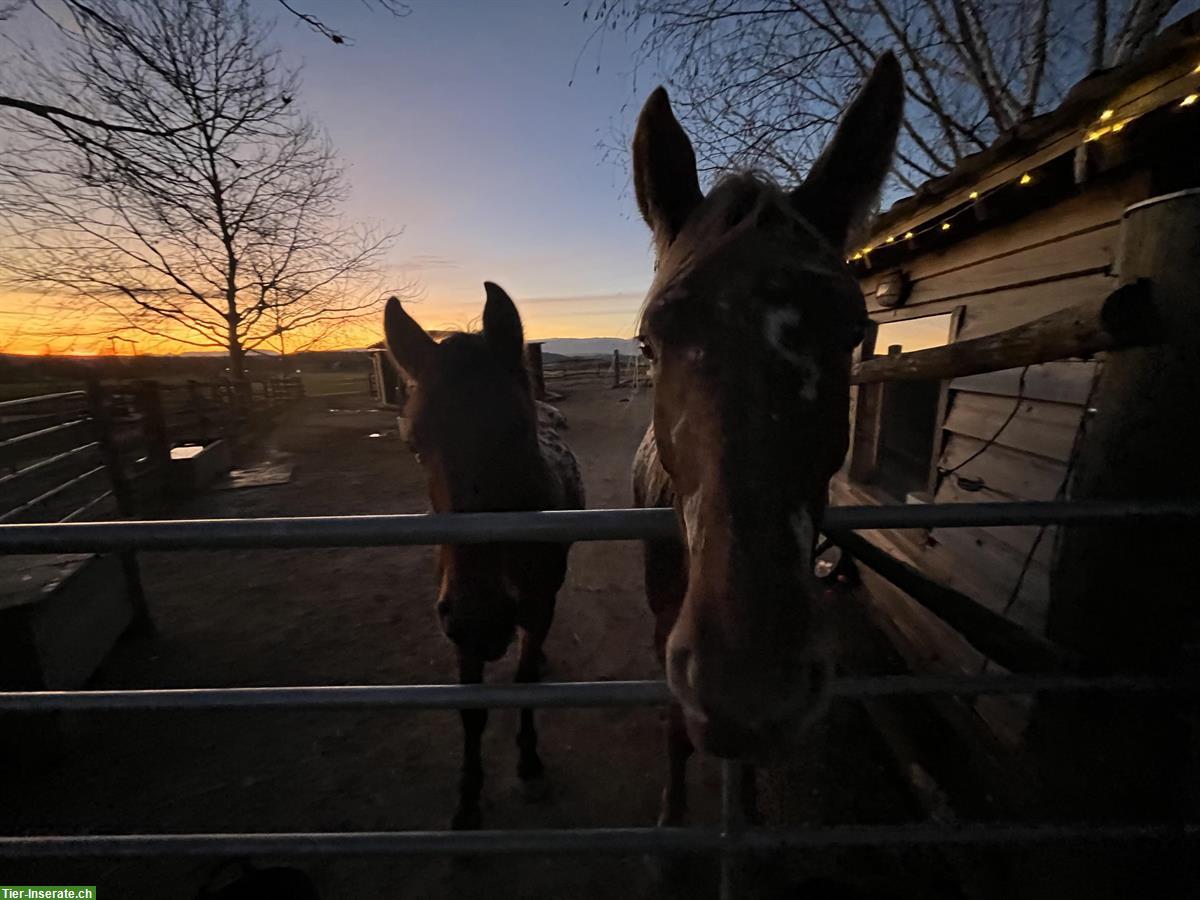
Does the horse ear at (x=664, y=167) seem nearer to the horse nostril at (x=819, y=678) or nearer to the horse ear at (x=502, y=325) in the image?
the horse ear at (x=502, y=325)

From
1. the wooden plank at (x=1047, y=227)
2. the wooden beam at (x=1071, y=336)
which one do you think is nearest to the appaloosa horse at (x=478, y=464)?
the wooden beam at (x=1071, y=336)

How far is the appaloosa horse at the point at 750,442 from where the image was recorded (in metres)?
0.99

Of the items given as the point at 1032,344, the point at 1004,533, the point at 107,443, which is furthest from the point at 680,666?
the point at 107,443

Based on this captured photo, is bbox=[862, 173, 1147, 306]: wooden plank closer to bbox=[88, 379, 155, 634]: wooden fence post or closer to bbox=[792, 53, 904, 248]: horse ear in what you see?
bbox=[792, 53, 904, 248]: horse ear

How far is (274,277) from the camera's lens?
16328 millimetres

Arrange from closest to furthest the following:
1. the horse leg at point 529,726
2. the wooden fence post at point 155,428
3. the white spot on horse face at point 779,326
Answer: the white spot on horse face at point 779,326, the horse leg at point 529,726, the wooden fence post at point 155,428

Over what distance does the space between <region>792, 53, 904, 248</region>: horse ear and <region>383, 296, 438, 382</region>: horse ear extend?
2.03 m

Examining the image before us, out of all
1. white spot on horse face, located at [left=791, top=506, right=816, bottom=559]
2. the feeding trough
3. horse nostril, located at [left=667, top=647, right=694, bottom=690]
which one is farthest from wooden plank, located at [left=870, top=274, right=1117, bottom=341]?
the feeding trough

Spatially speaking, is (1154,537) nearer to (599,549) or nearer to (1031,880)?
(1031,880)

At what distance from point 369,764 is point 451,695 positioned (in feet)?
9.74

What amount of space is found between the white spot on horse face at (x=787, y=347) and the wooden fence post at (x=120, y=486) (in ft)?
21.6

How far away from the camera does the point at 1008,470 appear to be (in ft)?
11.1

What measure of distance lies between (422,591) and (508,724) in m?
2.85

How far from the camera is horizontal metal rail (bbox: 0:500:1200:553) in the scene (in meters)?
1.23
